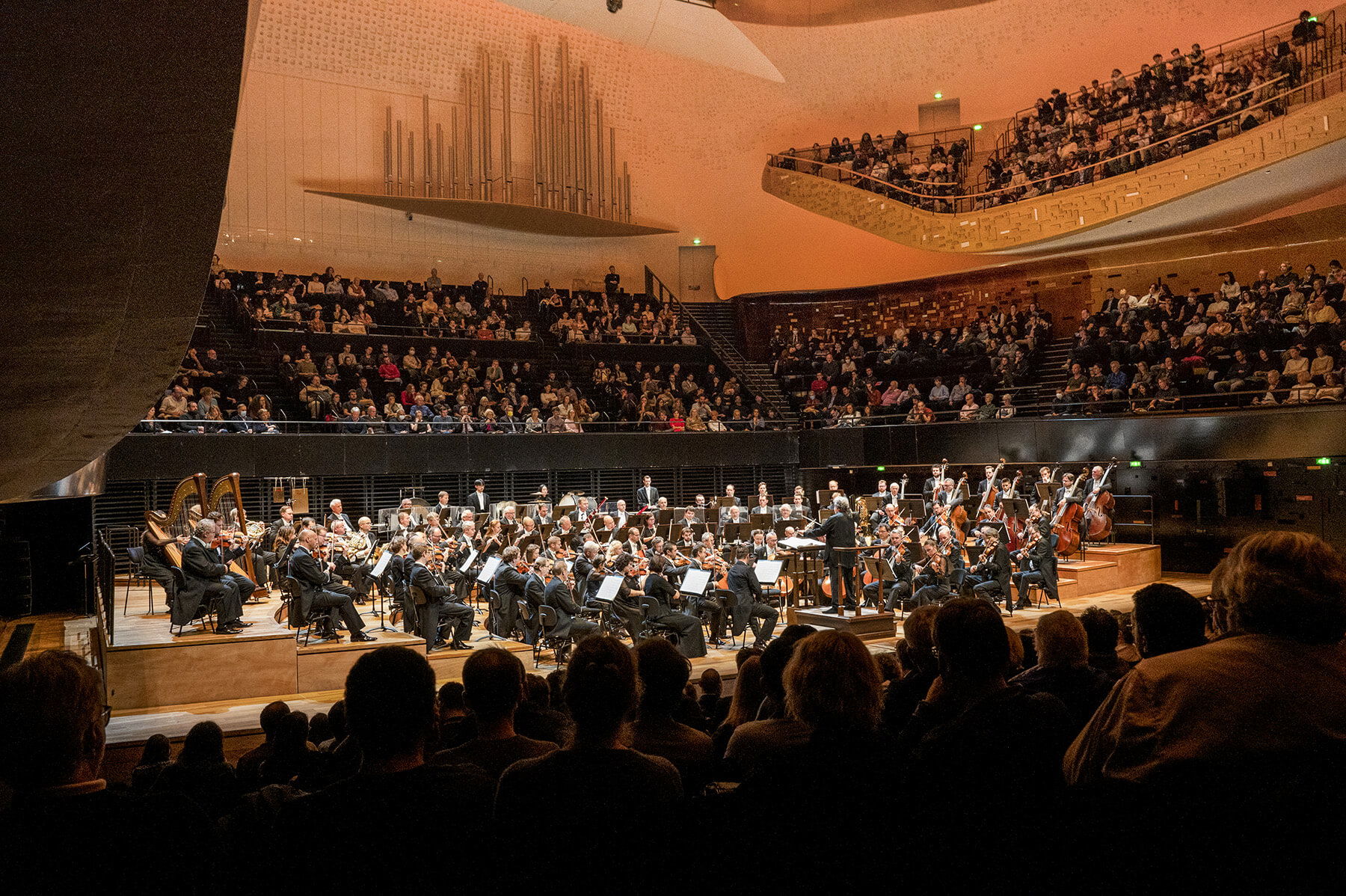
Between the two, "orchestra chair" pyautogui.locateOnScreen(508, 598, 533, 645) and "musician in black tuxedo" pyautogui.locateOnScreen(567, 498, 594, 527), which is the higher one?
"musician in black tuxedo" pyautogui.locateOnScreen(567, 498, 594, 527)

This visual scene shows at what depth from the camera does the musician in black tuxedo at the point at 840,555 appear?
12680 millimetres

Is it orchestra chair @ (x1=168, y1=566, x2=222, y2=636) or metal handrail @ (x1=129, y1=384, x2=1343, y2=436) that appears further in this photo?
metal handrail @ (x1=129, y1=384, x2=1343, y2=436)

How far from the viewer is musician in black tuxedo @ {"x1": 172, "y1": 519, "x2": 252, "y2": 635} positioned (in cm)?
1105

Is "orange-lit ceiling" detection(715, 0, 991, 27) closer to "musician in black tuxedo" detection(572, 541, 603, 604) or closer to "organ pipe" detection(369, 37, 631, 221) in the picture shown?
"organ pipe" detection(369, 37, 631, 221)

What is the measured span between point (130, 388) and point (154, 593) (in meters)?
13.8

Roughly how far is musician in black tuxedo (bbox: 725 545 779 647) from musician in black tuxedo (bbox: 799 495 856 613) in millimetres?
936


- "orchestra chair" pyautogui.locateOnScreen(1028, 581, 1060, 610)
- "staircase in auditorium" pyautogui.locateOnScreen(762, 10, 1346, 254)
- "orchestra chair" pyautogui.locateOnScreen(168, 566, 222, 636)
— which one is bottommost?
"orchestra chair" pyautogui.locateOnScreen(1028, 581, 1060, 610)

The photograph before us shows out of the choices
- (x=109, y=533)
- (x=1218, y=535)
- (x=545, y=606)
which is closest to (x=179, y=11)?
(x=545, y=606)

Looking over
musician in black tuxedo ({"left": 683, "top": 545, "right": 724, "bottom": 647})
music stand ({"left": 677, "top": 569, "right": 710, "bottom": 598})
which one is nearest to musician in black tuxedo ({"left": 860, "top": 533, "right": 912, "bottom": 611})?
musician in black tuxedo ({"left": 683, "top": 545, "right": 724, "bottom": 647})

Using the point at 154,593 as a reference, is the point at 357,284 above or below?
above

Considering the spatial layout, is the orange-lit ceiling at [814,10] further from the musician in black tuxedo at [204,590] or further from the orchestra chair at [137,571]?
the musician in black tuxedo at [204,590]

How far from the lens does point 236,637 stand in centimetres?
1036

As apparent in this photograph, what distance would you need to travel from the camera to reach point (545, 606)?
36.3 ft

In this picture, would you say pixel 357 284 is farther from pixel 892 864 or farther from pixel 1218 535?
pixel 892 864
